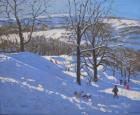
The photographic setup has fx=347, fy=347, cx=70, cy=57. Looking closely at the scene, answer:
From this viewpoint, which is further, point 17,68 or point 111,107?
point 17,68

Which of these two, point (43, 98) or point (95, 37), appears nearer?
point (43, 98)

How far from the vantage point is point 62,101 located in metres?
19.4

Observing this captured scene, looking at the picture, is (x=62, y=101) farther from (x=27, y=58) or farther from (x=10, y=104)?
(x=27, y=58)

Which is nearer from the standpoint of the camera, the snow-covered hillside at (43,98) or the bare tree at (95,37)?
the snow-covered hillside at (43,98)

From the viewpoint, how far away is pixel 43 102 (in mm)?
18953

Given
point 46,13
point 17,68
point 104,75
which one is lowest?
point 104,75

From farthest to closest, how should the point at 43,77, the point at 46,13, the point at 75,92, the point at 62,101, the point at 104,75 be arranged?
the point at 104,75, the point at 46,13, the point at 43,77, the point at 75,92, the point at 62,101

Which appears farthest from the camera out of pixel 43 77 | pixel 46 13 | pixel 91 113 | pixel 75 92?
pixel 46 13

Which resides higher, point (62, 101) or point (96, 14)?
point (96, 14)

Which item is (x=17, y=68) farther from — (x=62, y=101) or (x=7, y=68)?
(x=62, y=101)

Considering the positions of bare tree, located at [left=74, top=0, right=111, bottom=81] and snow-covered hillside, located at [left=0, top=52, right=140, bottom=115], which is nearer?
snow-covered hillside, located at [left=0, top=52, right=140, bottom=115]

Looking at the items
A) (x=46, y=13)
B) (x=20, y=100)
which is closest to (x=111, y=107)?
(x=20, y=100)

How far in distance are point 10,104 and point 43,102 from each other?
1.83m

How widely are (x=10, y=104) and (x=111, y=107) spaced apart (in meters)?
5.73
